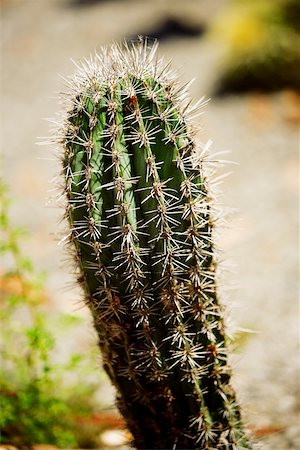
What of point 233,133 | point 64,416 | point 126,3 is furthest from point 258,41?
point 64,416

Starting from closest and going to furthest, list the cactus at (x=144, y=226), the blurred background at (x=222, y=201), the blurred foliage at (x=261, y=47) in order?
the cactus at (x=144, y=226)
the blurred background at (x=222, y=201)
the blurred foliage at (x=261, y=47)

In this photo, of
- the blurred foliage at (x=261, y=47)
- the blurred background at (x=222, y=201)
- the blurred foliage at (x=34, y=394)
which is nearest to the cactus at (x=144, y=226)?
the blurred background at (x=222, y=201)

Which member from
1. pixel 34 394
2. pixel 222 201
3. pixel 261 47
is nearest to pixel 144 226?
pixel 34 394

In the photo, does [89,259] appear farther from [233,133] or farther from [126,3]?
[126,3]

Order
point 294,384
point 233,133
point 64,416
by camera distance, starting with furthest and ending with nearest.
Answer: point 233,133 < point 294,384 < point 64,416

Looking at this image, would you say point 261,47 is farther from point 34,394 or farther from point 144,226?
point 144,226

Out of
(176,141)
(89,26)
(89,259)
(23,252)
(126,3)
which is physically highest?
(126,3)

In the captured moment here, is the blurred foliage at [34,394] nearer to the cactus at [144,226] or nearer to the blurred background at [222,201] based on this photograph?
the blurred background at [222,201]
